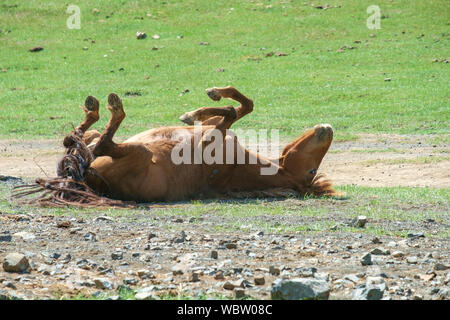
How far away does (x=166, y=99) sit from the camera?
19.9 meters

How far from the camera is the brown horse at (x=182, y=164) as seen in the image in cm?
789

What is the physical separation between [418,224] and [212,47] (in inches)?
739

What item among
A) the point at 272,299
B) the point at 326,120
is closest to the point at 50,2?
the point at 326,120

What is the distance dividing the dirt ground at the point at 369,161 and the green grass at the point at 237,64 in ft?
3.20

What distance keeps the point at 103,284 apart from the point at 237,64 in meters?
18.7

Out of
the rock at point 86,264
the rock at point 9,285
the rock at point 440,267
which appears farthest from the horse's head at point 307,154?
the rock at point 9,285

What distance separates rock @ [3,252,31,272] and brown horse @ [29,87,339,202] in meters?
2.61

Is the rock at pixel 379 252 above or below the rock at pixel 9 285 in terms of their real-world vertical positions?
below

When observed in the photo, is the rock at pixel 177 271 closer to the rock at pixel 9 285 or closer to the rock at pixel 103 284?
the rock at pixel 103 284

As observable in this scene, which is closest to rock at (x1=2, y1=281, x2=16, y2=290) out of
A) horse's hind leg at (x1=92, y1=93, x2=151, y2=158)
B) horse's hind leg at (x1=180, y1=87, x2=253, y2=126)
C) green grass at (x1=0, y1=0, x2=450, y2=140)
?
horse's hind leg at (x1=92, y1=93, x2=151, y2=158)

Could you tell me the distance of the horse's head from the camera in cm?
858

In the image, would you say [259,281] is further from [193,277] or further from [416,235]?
[416,235]

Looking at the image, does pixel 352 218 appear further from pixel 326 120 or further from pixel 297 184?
pixel 326 120
